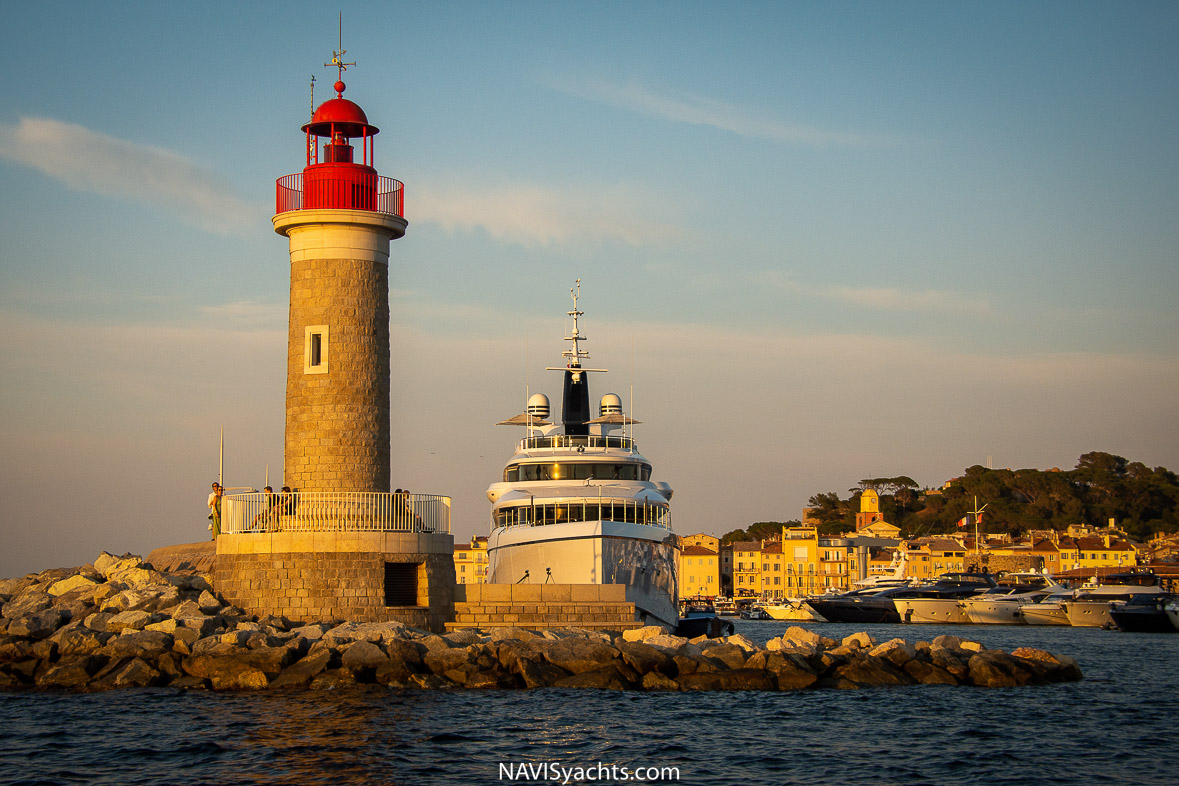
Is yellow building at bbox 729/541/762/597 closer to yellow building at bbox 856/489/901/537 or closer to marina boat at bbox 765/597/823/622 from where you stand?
yellow building at bbox 856/489/901/537

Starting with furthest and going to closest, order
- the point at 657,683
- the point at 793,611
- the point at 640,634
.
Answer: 1. the point at 793,611
2. the point at 640,634
3. the point at 657,683

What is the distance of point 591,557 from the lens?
2731 centimetres

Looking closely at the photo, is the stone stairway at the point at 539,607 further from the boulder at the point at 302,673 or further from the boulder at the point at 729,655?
the boulder at the point at 302,673

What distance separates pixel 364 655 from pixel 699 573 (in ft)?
313

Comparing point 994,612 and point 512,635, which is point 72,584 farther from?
point 994,612

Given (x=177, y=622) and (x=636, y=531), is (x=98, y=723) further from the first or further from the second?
(x=636, y=531)

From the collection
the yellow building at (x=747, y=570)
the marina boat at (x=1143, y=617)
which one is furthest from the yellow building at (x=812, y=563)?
the marina boat at (x=1143, y=617)

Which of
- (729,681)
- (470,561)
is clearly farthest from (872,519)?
(729,681)

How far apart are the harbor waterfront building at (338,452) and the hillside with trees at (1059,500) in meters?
98.8

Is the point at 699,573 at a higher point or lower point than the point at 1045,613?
higher

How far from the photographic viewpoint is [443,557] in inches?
911

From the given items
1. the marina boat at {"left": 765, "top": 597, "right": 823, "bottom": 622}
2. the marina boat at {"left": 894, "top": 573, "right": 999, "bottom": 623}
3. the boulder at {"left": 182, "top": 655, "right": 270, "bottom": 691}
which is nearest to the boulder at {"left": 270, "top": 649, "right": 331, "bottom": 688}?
the boulder at {"left": 182, "top": 655, "right": 270, "bottom": 691}

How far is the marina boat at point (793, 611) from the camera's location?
258ft

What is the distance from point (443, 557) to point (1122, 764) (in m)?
11.8
